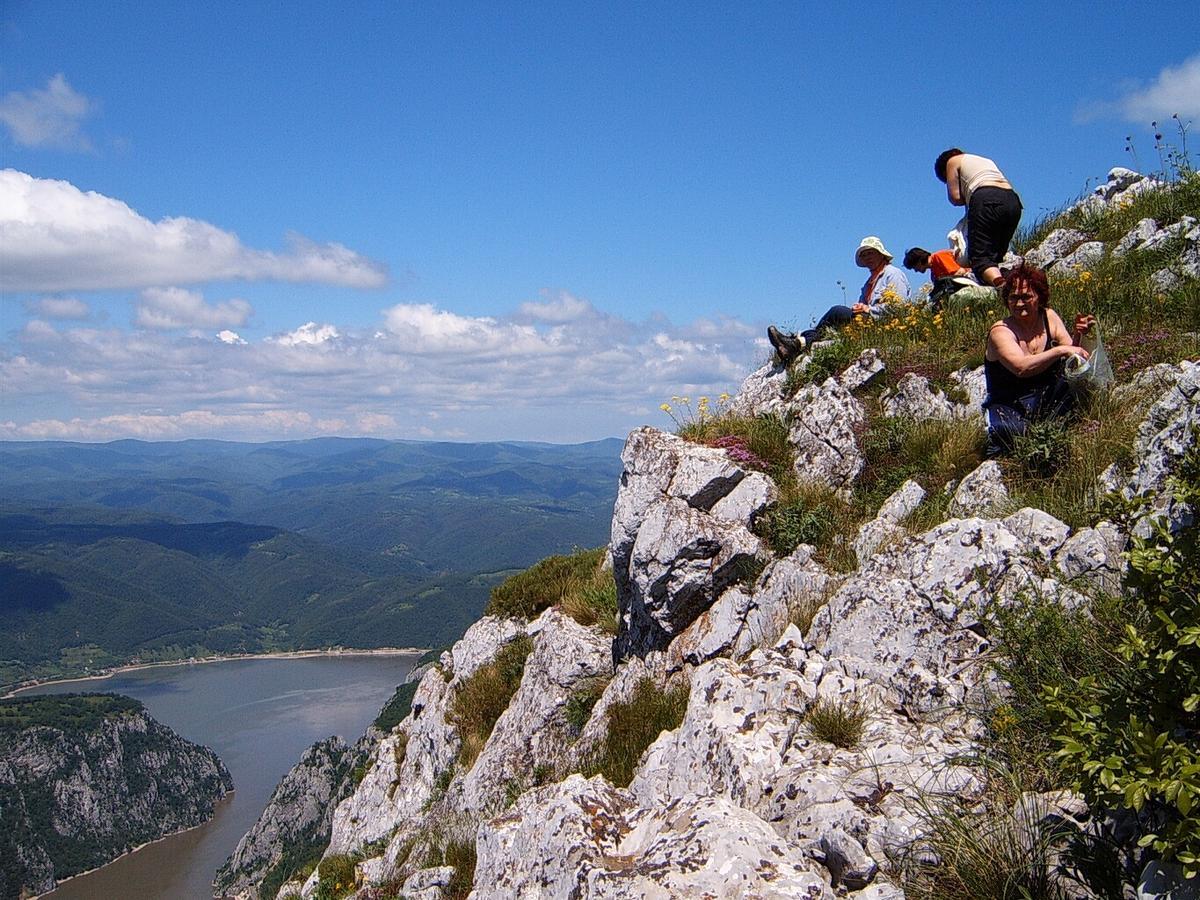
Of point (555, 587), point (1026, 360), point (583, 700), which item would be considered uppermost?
point (1026, 360)

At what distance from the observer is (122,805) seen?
158 m

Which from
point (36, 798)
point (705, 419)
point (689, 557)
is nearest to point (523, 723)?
point (689, 557)

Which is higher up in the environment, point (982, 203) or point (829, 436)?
point (982, 203)

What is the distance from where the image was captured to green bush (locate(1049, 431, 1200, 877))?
3.00 meters

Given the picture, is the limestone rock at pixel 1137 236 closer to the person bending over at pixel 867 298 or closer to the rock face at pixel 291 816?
the person bending over at pixel 867 298

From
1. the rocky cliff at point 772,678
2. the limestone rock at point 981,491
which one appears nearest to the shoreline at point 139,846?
the rocky cliff at point 772,678

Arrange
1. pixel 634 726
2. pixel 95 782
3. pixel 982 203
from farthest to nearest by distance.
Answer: pixel 95 782
pixel 982 203
pixel 634 726

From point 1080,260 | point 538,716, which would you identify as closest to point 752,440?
point 538,716

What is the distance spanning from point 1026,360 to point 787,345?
18.5 feet

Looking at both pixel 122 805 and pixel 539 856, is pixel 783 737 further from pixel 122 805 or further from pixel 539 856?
pixel 122 805

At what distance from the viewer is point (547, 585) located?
16.6m

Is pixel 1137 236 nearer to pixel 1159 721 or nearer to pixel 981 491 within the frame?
pixel 981 491

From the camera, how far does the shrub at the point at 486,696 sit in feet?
45.8

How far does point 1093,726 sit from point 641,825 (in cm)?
308
